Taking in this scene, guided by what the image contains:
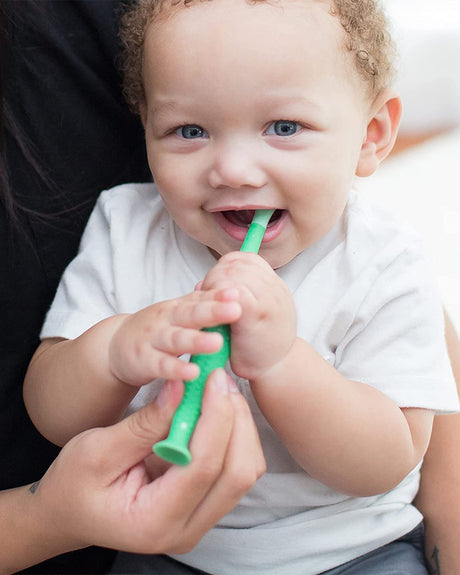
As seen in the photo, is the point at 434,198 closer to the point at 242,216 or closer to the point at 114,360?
the point at 242,216

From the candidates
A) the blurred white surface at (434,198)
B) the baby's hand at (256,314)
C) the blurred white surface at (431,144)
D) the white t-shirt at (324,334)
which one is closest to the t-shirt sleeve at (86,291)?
the white t-shirt at (324,334)

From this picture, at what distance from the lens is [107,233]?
1042 mm

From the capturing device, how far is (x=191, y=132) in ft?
2.87

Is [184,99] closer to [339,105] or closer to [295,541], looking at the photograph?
[339,105]

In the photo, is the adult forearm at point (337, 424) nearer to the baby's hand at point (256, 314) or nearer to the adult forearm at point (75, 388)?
the baby's hand at point (256, 314)

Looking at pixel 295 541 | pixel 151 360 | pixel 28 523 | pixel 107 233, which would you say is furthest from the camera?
pixel 107 233

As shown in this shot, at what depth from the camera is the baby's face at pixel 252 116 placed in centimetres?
82

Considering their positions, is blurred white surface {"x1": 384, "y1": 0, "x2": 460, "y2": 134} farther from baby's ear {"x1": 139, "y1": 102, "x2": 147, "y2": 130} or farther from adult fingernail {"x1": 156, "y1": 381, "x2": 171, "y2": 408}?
adult fingernail {"x1": 156, "y1": 381, "x2": 171, "y2": 408}

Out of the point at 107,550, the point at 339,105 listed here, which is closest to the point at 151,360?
the point at 339,105

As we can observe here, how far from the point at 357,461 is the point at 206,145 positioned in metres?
0.40

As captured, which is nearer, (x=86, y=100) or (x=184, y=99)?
(x=184, y=99)

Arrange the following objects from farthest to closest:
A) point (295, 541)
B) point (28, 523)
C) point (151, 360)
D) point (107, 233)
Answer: point (107, 233) → point (295, 541) → point (28, 523) → point (151, 360)

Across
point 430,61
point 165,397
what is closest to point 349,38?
point 165,397

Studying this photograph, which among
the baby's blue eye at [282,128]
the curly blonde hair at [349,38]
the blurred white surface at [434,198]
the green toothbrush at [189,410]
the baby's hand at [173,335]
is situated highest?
the curly blonde hair at [349,38]
